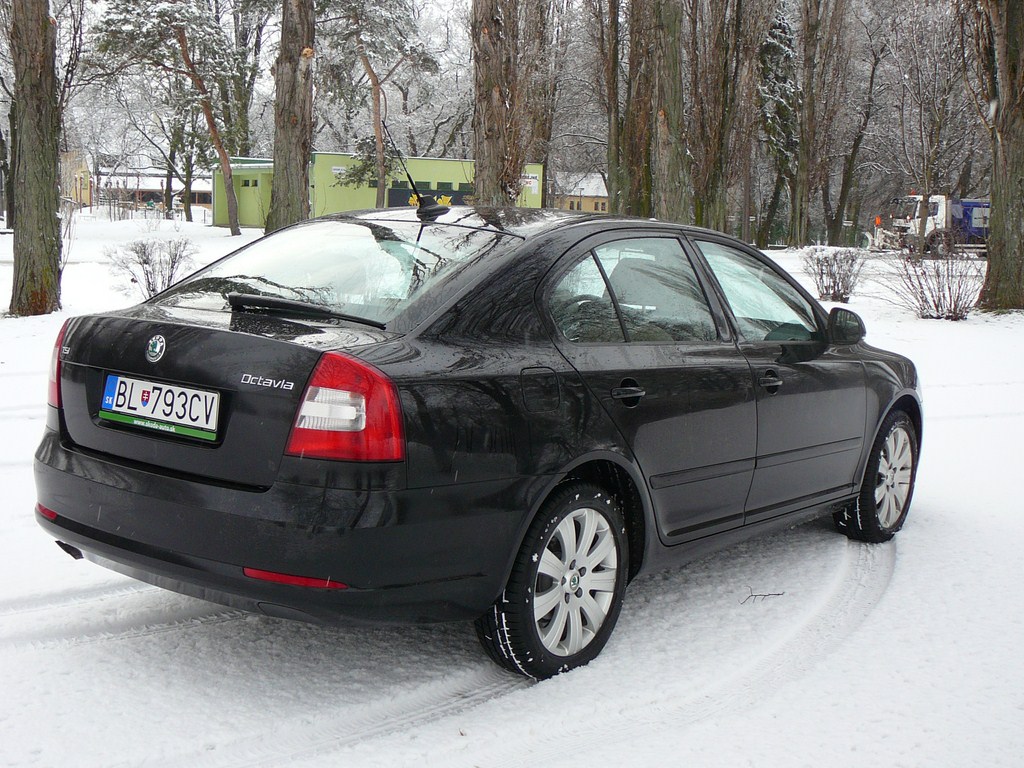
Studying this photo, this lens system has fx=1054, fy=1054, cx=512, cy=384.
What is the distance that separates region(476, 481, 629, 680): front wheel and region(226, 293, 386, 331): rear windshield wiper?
2.77 ft

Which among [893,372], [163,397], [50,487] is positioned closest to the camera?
[163,397]

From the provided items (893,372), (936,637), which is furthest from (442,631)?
(893,372)

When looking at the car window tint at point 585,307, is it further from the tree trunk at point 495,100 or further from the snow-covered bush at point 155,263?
the snow-covered bush at point 155,263

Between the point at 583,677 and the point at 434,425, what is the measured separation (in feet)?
3.65

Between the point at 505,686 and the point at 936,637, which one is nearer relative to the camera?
the point at 505,686

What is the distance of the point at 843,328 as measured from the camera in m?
4.88

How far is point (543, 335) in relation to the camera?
3.51 meters

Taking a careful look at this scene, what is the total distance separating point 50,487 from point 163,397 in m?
0.62

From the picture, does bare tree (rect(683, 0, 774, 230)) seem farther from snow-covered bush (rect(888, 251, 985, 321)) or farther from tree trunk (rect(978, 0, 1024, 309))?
tree trunk (rect(978, 0, 1024, 309))

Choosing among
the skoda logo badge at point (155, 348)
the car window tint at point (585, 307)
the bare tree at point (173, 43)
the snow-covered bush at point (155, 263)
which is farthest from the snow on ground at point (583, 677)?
the bare tree at point (173, 43)

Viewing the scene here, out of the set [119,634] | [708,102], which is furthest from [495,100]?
[708,102]

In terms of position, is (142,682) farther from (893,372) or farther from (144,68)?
(144,68)

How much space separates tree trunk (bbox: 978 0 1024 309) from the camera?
1503 centimetres

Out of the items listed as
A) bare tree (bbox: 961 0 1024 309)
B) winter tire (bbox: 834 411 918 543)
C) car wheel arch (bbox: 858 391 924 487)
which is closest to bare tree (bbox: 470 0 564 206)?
bare tree (bbox: 961 0 1024 309)
